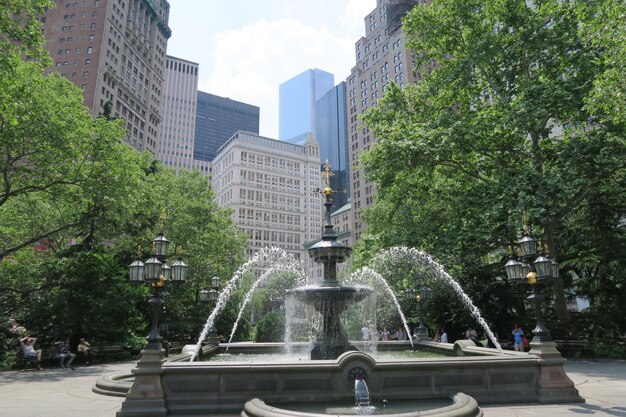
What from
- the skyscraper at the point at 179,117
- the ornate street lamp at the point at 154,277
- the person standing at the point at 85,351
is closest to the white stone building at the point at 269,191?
the skyscraper at the point at 179,117

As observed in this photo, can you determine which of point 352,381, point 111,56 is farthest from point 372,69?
point 352,381

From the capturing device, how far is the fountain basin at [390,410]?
Answer: 280 inches

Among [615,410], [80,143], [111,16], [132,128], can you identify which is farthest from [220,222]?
[111,16]

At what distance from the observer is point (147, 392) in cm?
900

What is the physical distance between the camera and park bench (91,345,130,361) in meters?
22.7

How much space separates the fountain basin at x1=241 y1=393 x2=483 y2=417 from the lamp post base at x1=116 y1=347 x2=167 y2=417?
1956mm

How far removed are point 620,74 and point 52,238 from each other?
33.0 m

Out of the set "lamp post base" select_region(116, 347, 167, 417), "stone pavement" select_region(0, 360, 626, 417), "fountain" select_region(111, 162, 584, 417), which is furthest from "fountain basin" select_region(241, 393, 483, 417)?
"lamp post base" select_region(116, 347, 167, 417)

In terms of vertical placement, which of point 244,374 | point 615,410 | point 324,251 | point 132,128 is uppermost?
point 132,128

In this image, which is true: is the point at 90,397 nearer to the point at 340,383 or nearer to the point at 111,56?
the point at 340,383

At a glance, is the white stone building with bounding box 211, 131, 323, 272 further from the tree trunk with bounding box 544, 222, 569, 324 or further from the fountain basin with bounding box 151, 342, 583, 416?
the fountain basin with bounding box 151, 342, 583, 416

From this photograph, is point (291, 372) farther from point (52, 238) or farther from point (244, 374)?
point (52, 238)

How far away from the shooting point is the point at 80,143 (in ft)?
72.2

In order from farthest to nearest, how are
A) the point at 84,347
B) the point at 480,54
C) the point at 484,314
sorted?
the point at 484,314 < the point at 480,54 < the point at 84,347
